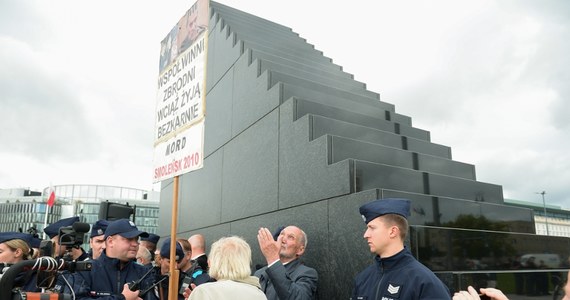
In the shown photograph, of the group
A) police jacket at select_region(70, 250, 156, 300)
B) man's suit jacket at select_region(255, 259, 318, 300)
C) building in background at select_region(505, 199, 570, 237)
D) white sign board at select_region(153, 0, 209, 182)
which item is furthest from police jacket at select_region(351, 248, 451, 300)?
building in background at select_region(505, 199, 570, 237)

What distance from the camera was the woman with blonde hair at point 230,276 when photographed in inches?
109

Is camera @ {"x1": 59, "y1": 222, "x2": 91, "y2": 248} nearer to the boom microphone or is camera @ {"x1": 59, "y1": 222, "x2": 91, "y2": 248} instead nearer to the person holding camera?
the boom microphone

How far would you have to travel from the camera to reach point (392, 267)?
105 inches

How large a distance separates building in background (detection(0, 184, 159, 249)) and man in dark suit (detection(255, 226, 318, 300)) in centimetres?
8778

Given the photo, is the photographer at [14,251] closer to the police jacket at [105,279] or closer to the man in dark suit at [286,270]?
the police jacket at [105,279]

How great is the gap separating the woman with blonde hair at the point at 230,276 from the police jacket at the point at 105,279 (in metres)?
1.07

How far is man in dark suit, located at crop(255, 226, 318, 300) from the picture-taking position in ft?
12.1

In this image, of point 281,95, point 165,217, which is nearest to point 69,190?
point 165,217

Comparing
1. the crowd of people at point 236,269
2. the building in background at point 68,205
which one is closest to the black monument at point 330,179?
the crowd of people at point 236,269

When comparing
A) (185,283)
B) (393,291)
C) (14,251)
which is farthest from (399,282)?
(14,251)

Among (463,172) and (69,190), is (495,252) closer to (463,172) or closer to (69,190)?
(463,172)

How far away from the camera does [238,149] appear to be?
7.16 metres

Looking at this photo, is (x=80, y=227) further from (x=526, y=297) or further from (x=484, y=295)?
(x=526, y=297)

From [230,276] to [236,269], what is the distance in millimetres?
61
